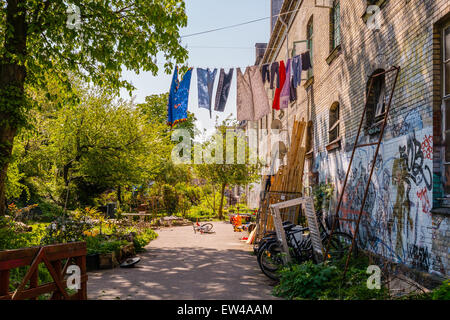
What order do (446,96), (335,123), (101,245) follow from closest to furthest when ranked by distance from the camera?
1. (446,96)
2. (101,245)
3. (335,123)

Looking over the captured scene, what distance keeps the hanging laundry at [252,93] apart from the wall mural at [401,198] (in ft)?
17.5

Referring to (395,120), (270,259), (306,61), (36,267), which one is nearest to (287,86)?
(306,61)

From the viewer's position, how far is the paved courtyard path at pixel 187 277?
6.49 m

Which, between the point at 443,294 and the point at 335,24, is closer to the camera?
the point at 443,294

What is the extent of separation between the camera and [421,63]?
20.7ft

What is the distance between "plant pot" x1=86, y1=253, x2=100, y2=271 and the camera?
8.82m

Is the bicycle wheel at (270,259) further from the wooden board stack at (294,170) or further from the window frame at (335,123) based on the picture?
the window frame at (335,123)

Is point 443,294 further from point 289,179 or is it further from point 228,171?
point 228,171

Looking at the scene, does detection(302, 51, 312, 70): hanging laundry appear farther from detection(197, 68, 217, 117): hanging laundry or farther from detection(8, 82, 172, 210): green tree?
detection(8, 82, 172, 210): green tree

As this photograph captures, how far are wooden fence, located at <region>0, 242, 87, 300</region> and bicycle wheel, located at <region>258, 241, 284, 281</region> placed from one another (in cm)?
373

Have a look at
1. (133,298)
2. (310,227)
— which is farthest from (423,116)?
(133,298)

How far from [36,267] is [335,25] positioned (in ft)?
35.1

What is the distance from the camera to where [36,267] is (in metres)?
4.33
